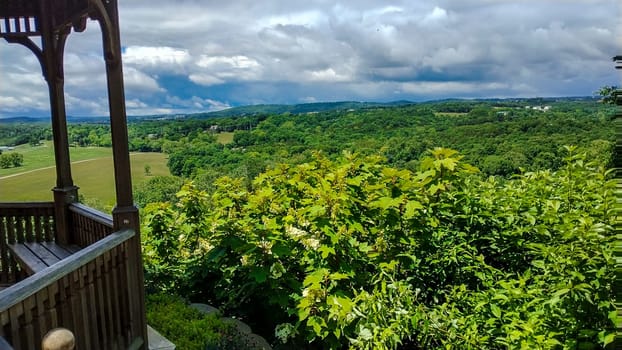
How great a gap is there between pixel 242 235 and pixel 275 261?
45 centimetres

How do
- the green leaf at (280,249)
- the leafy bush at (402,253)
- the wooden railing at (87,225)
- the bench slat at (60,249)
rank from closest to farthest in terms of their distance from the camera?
the leafy bush at (402,253) < the wooden railing at (87,225) < the green leaf at (280,249) < the bench slat at (60,249)

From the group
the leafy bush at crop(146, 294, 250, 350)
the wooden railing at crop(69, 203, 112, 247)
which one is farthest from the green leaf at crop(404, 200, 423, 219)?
the wooden railing at crop(69, 203, 112, 247)

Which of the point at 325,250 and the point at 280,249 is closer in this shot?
the point at 325,250

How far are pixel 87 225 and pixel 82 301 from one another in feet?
6.04

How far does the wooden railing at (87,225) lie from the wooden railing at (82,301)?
68 cm

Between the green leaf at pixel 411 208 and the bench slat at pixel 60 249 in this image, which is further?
the bench slat at pixel 60 249

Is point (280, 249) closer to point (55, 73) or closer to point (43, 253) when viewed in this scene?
point (43, 253)

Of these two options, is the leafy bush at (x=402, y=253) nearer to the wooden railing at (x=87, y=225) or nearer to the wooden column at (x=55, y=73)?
the wooden railing at (x=87, y=225)

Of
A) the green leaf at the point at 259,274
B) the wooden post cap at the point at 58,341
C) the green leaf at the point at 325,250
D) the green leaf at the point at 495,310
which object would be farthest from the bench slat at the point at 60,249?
the green leaf at the point at 495,310

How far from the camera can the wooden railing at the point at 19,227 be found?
4551 mm

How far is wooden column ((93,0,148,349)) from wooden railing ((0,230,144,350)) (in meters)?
0.04

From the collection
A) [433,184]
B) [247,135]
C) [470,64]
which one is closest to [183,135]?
[247,135]

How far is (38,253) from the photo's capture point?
167 inches

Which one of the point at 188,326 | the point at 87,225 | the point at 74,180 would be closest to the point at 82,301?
the point at 188,326
